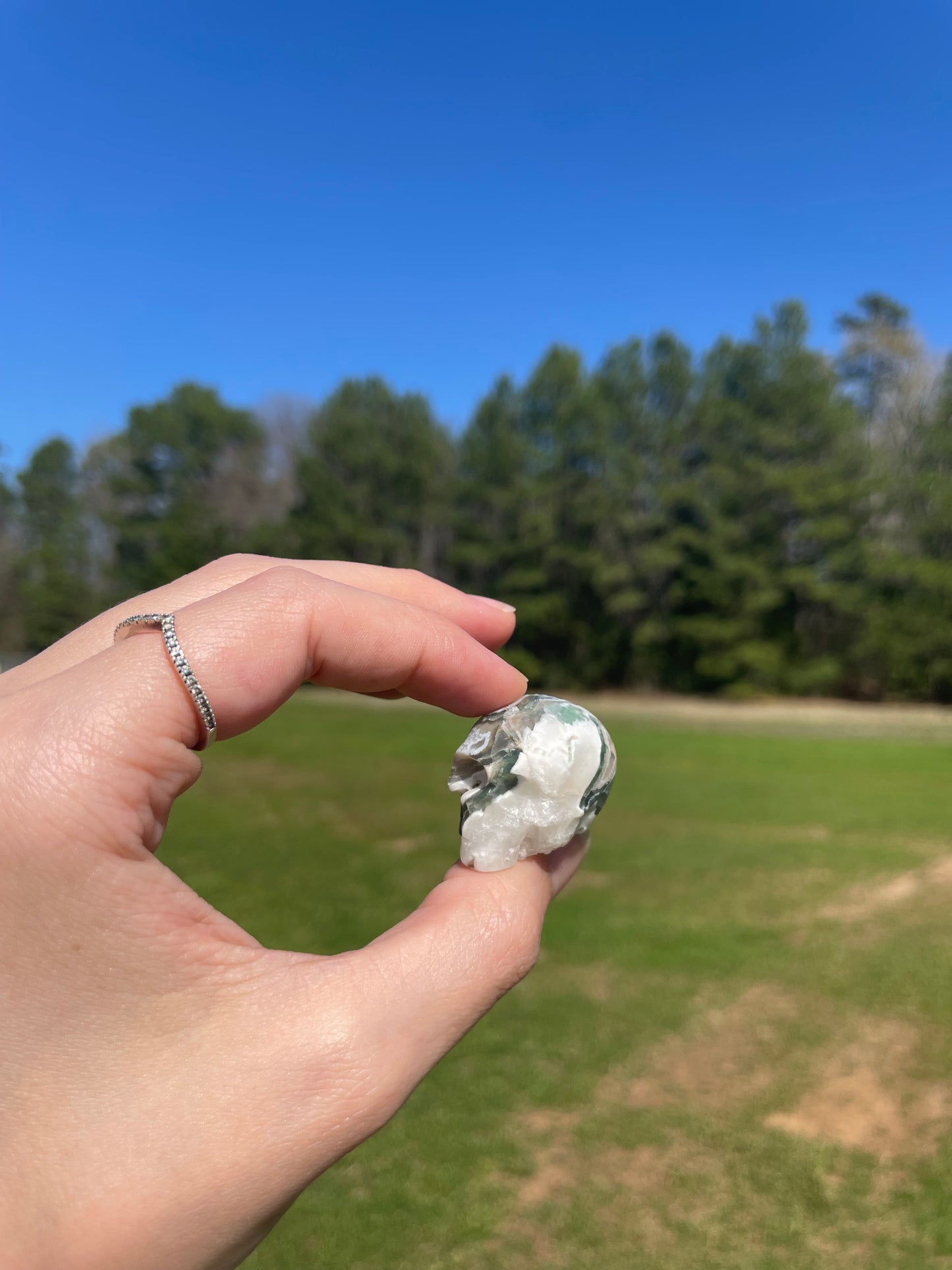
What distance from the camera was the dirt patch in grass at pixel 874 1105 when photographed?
3465 millimetres

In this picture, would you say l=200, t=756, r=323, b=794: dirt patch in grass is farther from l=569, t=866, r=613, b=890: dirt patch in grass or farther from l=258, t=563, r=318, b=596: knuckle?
l=258, t=563, r=318, b=596: knuckle

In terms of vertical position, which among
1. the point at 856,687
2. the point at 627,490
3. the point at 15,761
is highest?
the point at 627,490

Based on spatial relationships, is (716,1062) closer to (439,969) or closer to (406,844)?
(439,969)

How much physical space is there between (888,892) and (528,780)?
228 inches

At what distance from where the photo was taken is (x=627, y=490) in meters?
24.7

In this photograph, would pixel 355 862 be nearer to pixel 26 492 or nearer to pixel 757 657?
pixel 757 657

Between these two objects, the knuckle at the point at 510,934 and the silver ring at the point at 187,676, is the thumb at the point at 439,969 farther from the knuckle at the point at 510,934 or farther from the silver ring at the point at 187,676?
the silver ring at the point at 187,676

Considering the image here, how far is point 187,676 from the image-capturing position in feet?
3.93

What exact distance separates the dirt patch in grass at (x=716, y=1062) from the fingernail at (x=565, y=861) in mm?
2709

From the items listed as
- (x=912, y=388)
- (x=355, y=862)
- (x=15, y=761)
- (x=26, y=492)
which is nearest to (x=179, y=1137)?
(x=15, y=761)

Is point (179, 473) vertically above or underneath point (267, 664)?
above

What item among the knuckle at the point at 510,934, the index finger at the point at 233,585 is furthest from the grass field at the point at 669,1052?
the index finger at the point at 233,585

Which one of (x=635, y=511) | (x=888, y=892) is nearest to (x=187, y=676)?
(x=888, y=892)

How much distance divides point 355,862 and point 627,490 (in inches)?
768
